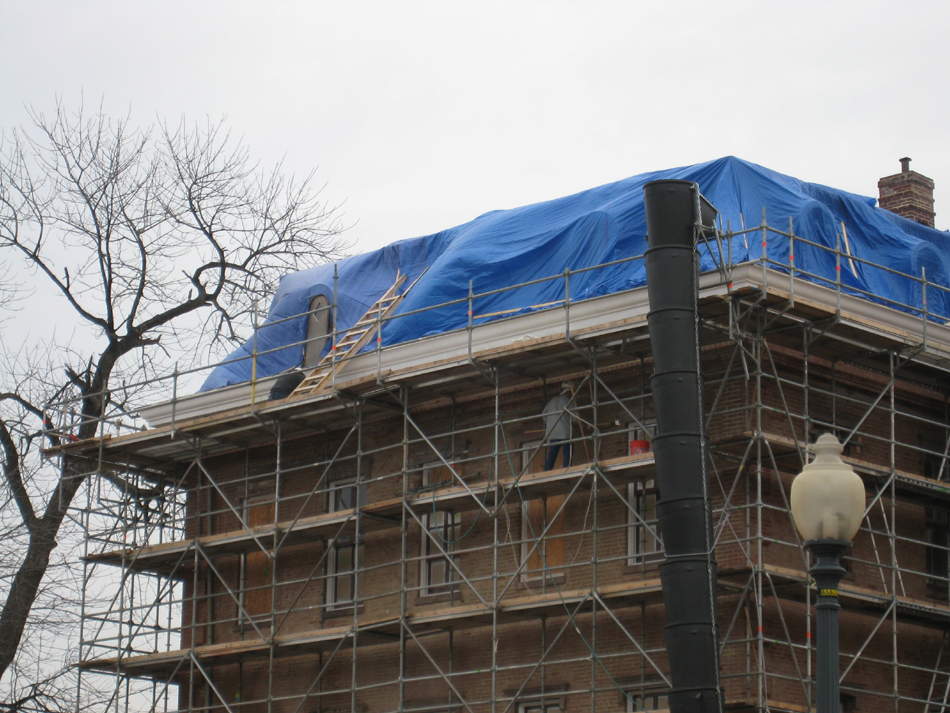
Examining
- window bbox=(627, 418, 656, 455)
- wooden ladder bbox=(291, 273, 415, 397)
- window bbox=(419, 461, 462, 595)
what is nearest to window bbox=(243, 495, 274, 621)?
wooden ladder bbox=(291, 273, 415, 397)

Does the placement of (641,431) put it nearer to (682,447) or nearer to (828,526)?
(682,447)

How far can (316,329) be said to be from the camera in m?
27.1

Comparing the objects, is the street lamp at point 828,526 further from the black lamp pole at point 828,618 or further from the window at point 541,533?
the window at point 541,533

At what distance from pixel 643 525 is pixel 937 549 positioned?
508 centimetres

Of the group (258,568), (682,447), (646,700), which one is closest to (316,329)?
(258,568)

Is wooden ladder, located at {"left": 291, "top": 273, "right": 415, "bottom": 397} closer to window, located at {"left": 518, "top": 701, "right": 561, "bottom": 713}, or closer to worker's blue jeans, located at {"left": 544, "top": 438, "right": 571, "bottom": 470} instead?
worker's blue jeans, located at {"left": 544, "top": 438, "right": 571, "bottom": 470}

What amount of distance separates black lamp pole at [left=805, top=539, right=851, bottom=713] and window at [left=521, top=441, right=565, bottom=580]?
11508mm

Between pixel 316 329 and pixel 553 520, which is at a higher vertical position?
pixel 316 329

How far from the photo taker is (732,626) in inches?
765

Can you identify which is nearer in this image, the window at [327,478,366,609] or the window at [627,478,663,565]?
the window at [627,478,663,565]

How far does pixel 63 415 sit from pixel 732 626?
15.8 m

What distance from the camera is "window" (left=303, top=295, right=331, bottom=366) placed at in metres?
26.8

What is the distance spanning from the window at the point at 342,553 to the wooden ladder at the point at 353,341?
174 cm

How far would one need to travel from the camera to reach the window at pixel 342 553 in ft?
82.7
